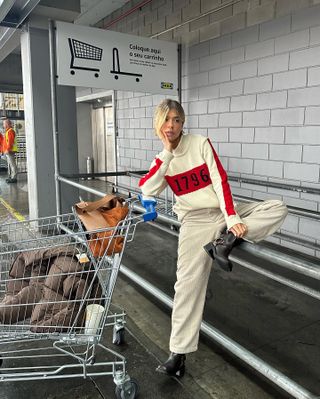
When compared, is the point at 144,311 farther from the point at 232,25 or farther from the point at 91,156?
the point at 91,156

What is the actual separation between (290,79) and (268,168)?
108 centimetres

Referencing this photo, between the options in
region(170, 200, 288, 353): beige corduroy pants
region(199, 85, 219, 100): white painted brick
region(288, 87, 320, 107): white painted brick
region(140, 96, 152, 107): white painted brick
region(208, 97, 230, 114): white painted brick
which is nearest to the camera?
region(170, 200, 288, 353): beige corduroy pants

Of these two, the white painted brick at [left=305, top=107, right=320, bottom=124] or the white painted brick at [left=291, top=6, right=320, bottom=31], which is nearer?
the white painted brick at [left=291, top=6, right=320, bottom=31]

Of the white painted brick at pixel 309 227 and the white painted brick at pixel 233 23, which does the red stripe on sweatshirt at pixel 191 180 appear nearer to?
the white painted brick at pixel 309 227

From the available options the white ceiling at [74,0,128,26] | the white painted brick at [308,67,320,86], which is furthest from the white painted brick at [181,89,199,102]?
the white ceiling at [74,0,128,26]

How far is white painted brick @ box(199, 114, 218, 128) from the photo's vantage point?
5264 mm

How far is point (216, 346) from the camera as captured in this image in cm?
250

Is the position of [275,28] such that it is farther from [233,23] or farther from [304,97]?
[304,97]

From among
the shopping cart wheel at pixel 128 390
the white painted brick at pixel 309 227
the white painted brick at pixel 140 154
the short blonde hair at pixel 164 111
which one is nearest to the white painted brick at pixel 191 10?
the white painted brick at pixel 140 154

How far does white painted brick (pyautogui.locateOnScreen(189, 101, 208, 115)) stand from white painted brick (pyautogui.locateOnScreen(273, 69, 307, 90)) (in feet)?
4.17

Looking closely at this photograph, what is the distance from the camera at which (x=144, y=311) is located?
116 inches

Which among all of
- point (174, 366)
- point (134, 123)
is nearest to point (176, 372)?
point (174, 366)

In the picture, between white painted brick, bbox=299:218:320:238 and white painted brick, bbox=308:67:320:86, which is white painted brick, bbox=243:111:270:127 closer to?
white painted brick, bbox=308:67:320:86

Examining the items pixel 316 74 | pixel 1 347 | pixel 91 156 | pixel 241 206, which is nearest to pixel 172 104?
pixel 241 206
